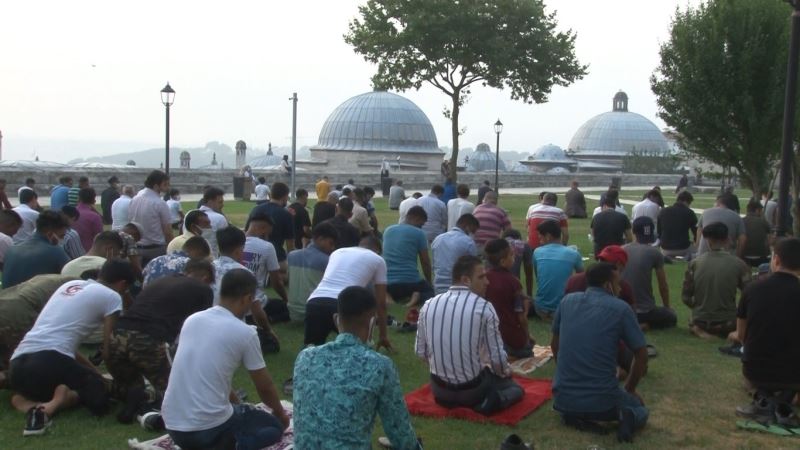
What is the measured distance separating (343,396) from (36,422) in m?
3.48

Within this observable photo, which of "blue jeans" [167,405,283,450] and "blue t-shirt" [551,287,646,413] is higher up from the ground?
"blue t-shirt" [551,287,646,413]

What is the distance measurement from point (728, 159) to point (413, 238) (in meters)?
13.1

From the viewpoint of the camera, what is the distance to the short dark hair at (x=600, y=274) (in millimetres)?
7035

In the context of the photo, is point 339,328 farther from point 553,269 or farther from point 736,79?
point 736,79

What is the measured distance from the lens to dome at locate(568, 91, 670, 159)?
114250mm

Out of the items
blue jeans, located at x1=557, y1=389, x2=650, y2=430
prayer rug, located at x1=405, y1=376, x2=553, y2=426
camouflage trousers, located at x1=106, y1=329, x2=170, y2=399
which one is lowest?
prayer rug, located at x1=405, y1=376, x2=553, y2=426

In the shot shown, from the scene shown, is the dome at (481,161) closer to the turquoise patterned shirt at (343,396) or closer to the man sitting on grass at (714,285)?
the man sitting on grass at (714,285)

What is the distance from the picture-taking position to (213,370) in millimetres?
5789

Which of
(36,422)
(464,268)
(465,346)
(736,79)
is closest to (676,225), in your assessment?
(736,79)

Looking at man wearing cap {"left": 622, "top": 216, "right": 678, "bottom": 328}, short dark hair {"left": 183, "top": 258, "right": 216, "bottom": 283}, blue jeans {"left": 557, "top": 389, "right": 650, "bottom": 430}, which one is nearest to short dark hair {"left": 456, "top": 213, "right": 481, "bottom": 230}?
man wearing cap {"left": 622, "top": 216, "right": 678, "bottom": 328}

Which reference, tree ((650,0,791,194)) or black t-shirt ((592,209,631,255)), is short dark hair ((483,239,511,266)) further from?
tree ((650,0,791,194))

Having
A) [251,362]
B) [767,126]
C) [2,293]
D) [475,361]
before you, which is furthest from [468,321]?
[767,126]

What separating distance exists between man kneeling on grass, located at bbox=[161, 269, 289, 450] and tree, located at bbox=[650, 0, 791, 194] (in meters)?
17.5

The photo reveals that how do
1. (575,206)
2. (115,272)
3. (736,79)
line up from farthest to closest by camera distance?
(575,206) → (736,79) → (115,272)
